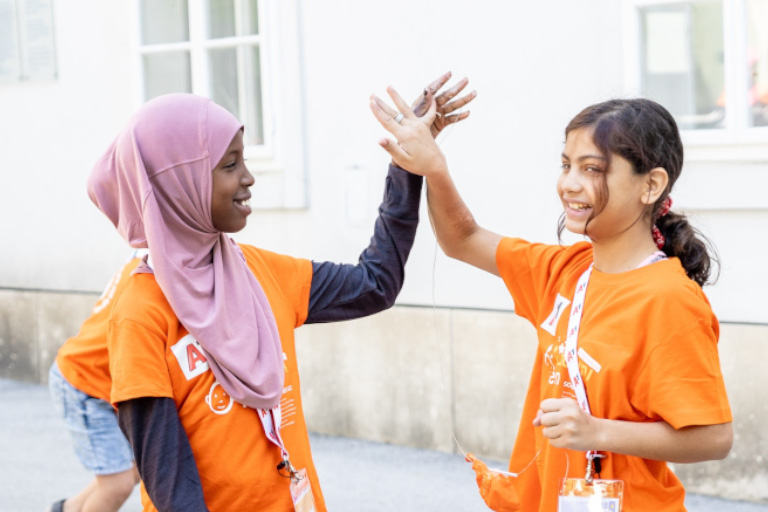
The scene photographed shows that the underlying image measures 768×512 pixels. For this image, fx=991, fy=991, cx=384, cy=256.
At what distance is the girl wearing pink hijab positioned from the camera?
209cm

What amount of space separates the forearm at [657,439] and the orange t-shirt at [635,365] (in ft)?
0.11

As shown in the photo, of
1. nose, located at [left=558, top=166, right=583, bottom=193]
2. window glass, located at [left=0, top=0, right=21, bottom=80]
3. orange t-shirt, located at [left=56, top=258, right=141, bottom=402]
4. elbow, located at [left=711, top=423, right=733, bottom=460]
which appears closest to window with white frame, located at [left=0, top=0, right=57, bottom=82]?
window glass, located at [left=0, top=0, right=21, bottom=80]

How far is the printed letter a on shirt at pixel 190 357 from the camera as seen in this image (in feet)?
7.11

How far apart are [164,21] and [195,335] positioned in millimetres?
4682

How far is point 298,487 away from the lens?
2.29m

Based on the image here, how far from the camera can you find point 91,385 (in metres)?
3.50

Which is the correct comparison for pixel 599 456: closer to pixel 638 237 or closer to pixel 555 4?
pixel 638 237

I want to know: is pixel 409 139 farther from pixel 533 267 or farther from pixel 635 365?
pixel 635 365

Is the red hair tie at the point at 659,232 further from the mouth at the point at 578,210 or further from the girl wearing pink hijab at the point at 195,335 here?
the girl wearing pink hijab at the point at 195,335

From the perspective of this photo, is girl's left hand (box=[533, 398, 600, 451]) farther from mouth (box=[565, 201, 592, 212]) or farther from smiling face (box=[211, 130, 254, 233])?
smiling face (box=[211, 130, 254, 233])

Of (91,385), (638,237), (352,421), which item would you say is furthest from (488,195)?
(638,237)

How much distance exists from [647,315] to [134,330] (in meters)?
1.08

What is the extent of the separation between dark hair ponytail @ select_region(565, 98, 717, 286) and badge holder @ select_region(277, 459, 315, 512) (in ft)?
3.09

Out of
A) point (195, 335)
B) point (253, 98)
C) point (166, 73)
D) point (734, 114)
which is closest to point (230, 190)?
point (195, 335)
